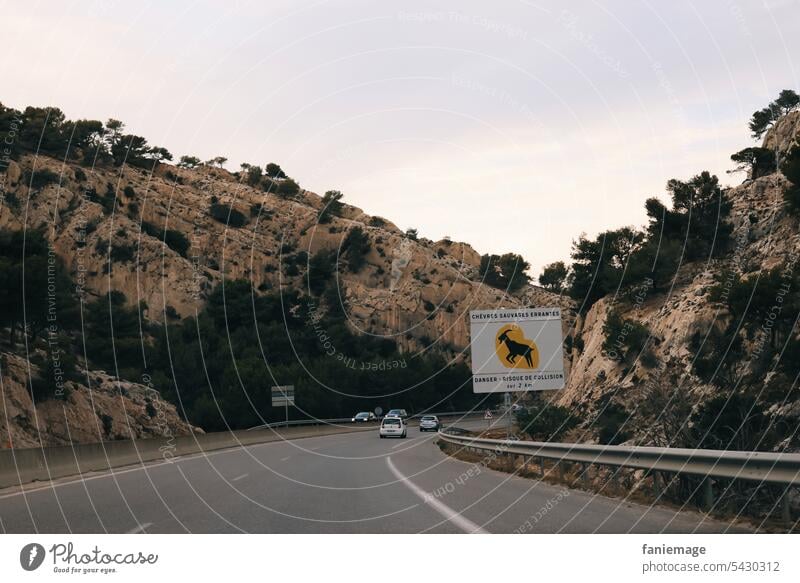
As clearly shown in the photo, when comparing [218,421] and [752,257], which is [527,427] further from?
[218,421]

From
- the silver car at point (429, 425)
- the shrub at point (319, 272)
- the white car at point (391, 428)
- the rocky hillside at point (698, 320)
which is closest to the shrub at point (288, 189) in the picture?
the shrub at point (319, 272)

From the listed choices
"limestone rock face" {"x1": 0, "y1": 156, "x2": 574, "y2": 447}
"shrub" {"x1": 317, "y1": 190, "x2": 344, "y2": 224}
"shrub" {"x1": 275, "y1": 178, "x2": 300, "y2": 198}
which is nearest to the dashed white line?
"limestone rock face" {"x1": 0, "y1": 156, "x2": 574, "y2": 447}

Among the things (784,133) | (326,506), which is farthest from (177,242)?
(326,506)

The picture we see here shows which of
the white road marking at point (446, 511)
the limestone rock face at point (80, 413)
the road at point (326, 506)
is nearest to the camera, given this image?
the white road marking at point (446, 511)

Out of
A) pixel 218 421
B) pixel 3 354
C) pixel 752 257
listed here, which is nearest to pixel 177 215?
pixel 218 421

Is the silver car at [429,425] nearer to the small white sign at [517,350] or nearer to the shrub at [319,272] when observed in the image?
the small white sign at [517,350]

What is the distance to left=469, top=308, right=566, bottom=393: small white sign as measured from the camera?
3453cm

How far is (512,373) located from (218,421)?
54035 millimetres

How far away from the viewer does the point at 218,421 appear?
84250mm

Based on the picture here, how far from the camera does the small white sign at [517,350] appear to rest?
3453cm

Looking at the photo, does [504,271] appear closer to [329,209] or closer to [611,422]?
[329,209]
